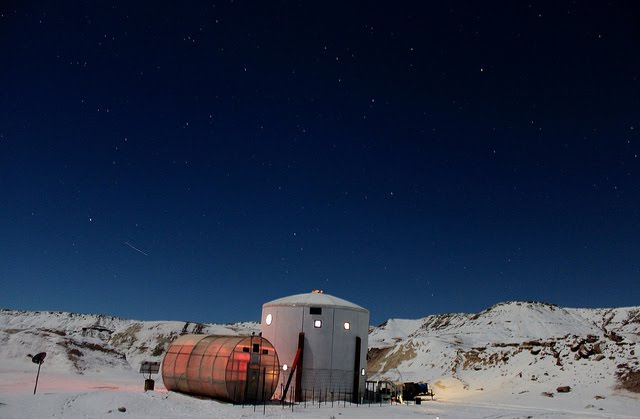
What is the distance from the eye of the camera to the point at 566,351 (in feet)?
181

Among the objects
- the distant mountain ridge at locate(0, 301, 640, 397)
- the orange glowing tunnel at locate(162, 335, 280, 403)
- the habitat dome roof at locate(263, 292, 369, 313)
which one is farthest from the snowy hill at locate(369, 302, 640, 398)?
the orange glowing tunnel at locate(162, 335, 280, 403)

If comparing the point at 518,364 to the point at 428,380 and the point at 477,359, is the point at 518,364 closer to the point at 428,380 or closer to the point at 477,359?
the point at 477,359

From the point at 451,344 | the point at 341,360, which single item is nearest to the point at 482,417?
the point at 341,360

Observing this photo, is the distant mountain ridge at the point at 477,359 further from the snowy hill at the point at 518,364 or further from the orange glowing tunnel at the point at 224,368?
the orange glowing tunnel at the point at 224,368

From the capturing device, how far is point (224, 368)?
33906 millimetres

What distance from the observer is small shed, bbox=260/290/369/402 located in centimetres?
4056

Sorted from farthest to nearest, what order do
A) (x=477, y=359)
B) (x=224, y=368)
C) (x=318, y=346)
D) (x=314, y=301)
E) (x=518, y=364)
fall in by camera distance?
(x=477, y=359)
(x=518, y=364)
(x=314, y=301)
(x=318, y=346)
(x=224, y=368)

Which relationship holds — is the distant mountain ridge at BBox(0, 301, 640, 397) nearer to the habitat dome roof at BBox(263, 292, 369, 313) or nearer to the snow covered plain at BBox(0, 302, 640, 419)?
the snow covered plain at BBox(0, 302, 640, 419)

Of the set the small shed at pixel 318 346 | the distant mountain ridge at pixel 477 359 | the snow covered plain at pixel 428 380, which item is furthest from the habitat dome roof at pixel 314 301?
the distant mountain ridge at pixel 477 359

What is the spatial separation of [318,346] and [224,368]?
9.31 meters

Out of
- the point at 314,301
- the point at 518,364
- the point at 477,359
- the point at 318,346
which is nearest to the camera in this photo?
the point at 318,346

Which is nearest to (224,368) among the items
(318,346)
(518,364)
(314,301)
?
(318,346)

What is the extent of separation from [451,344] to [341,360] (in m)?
52.5

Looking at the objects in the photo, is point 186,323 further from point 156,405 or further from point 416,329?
point 156,405
